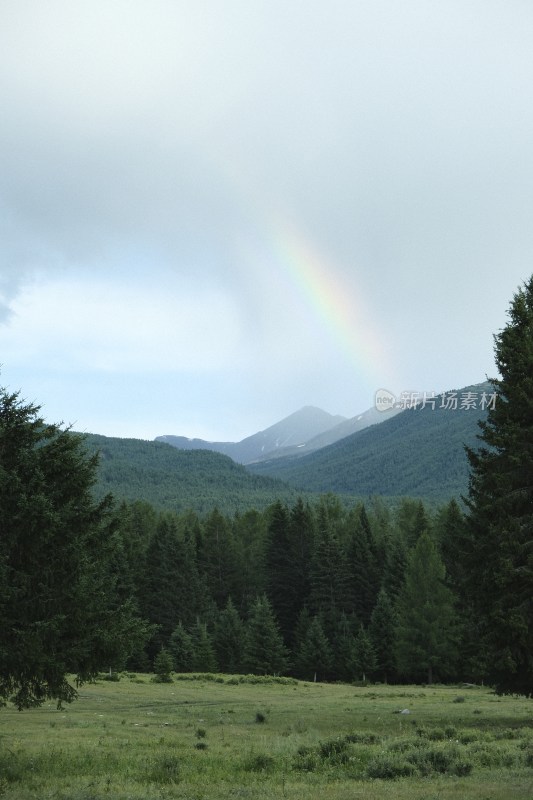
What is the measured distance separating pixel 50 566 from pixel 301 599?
238 ft

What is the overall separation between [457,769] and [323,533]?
69.2m

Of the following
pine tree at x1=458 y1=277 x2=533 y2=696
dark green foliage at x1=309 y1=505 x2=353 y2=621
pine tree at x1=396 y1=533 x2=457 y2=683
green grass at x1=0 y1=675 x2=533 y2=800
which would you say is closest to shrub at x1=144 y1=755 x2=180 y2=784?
green grass at x1=0 y1=675 x2=533 y2=800

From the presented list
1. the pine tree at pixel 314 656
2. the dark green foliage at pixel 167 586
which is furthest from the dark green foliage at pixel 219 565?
the pine tree at pixel 314 656

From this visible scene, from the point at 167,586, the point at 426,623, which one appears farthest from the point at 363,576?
the point at 167,586

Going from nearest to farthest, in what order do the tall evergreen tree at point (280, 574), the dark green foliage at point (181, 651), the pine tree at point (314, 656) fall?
the dark green foliage at point (181, 651) < the pine tree at point (314, 656) < the tall evergreen tree at point (280, 574)

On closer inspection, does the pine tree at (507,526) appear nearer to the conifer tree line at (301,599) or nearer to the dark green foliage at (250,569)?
the conifer tree line at (301,599)

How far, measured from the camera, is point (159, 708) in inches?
1436

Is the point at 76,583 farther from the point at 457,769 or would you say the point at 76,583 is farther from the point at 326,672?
the point at 326,672

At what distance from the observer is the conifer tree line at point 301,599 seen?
226 ft

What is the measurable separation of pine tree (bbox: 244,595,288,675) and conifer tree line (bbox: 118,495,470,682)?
0.10 m

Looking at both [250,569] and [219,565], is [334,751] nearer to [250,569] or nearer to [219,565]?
[219,565]

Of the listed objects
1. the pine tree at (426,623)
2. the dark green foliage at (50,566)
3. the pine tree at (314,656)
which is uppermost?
the dark green foliage at (50,566)

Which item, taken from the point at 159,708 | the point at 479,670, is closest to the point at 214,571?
the point at 159,708

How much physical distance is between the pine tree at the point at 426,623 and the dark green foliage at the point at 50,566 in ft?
169
